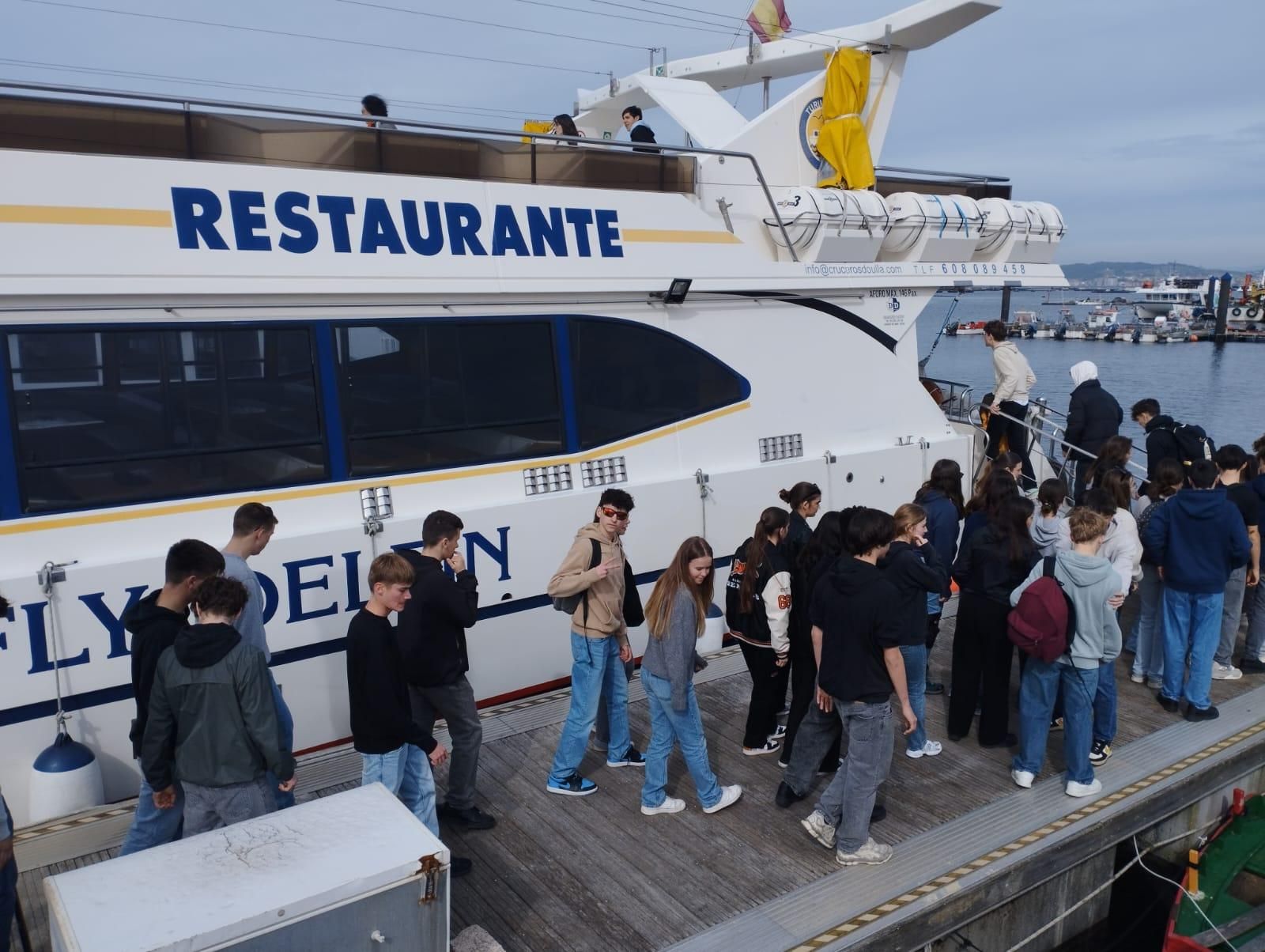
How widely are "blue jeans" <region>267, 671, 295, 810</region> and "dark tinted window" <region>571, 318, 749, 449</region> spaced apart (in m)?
2.72

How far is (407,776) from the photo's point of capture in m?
3.78

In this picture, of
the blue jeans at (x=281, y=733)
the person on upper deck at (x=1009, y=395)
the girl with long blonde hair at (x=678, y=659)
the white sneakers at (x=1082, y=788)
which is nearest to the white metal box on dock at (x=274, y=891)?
the blue jeans at (x=281, y=733)

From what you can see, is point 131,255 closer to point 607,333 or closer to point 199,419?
point 199,419

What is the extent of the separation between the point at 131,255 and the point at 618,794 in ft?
11.0

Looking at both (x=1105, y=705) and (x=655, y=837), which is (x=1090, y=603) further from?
(x=655, y=837)

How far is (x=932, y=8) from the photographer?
736 centimetres

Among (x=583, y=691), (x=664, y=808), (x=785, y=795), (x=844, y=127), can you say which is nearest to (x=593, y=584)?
(x=583, y=691)

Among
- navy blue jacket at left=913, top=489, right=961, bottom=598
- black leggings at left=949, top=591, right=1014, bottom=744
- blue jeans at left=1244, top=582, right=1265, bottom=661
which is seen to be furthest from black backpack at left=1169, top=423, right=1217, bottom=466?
black leggings at left=949, top=591, right=1014, bottom=744

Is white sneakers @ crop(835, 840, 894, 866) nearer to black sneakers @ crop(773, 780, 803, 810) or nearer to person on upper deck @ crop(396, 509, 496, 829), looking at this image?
black sneakers @ crop(773, 780, 803, 810)

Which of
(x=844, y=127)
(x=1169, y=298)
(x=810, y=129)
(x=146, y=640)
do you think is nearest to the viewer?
(x=146, y=640)

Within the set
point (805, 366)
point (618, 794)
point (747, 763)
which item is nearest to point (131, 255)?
point (618, 794)

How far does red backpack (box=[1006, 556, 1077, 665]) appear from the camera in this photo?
14.5ft

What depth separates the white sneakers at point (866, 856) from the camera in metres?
4.06

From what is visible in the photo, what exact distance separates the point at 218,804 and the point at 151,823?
1.61 feet
